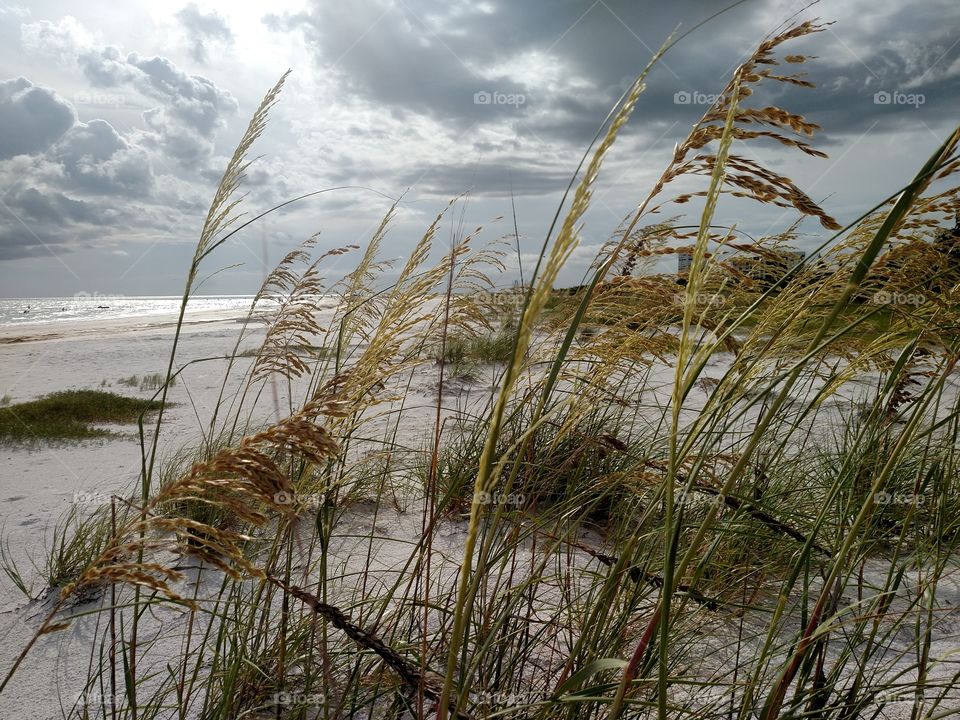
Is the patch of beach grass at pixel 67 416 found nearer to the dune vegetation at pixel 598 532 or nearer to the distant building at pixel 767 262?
the dune vegetation at pixel 598 532

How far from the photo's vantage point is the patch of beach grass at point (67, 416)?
18.5 ft

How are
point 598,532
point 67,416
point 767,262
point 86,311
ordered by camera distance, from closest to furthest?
point 767,262 → point 598,532 → point 67,416 → point 86,311

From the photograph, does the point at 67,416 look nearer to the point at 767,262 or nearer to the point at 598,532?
the point at 598,532

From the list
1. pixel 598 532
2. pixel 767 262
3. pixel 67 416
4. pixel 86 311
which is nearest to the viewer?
pixel 767 262

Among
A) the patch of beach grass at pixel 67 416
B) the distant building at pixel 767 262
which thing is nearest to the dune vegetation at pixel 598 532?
the distant building at pixel 767 262

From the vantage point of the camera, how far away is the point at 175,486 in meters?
0.86

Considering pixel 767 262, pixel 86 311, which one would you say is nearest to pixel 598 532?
pixel 767 262

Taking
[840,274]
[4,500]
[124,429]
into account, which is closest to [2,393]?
[124,429]

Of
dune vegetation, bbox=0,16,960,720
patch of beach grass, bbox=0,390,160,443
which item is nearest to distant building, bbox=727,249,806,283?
dune vegetation, bbox=0,16,960,720

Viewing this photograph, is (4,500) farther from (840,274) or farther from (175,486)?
(840,274)

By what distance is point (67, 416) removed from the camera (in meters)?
6.39

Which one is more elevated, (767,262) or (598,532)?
(767,262)

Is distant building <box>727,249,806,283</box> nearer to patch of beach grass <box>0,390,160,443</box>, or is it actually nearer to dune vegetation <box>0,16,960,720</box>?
dune vegetation <box>0,16,960,720</box>

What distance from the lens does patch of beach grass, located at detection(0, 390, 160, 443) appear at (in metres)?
5.64
